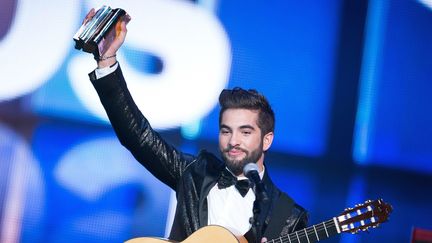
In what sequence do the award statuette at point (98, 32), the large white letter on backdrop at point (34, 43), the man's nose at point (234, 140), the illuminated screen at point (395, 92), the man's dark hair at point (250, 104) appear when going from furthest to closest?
the illuminated screen at point (395, 92) < the large white letter on backdrop at point (34, 43) < the man's dark hair at point (250, 104) < the man's nose at point (234, 140) < the award statuette at point (98, 32)

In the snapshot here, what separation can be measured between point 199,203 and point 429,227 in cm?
162

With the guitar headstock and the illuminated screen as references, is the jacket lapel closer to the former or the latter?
the guitar headstock

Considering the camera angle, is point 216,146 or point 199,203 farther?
point 216,146

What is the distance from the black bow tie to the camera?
2.75 metres

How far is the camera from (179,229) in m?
2.68

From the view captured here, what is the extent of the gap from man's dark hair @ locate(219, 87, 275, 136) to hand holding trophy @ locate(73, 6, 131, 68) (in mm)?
455

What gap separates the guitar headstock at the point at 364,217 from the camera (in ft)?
8.61

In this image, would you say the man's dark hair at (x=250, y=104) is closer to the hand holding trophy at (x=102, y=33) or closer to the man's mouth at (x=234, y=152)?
the man's mouth at (x=234, y=152)

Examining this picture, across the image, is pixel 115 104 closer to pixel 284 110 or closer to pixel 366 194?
pixel 284 110

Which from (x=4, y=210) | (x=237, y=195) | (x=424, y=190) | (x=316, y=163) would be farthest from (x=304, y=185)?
(x=4, y=210)

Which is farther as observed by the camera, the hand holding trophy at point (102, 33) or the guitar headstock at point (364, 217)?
the guitar headstock at point (364, 217)

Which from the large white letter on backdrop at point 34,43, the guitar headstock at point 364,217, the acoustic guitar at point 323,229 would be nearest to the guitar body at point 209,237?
the acoustic guitar at point 323,229

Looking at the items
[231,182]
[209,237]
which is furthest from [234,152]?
[209,237]

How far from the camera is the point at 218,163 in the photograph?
2.81 metres
